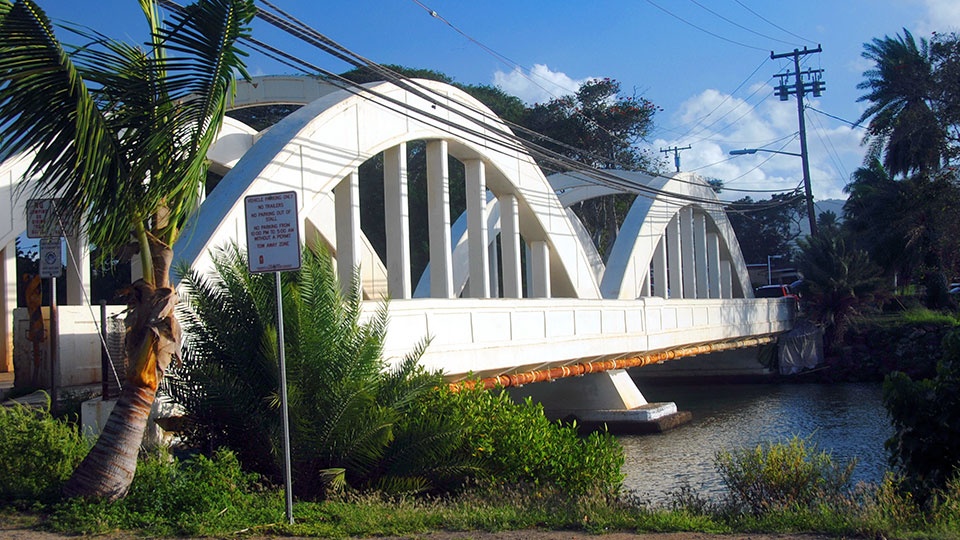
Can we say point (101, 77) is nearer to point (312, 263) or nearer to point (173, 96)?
point (173, 96)

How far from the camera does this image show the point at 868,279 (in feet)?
121

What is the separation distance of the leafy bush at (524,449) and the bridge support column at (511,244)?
11394 millimetres

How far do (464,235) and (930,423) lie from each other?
63.8 feet

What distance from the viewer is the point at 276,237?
7414 mm

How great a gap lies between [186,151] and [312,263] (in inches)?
88.3

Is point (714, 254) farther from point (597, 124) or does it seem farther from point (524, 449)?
point (524, 449)

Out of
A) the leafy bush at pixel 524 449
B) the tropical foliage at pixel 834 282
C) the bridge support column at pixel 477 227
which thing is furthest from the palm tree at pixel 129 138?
the tropical foliage at pixel 834 282

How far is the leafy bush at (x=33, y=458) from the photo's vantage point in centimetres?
777

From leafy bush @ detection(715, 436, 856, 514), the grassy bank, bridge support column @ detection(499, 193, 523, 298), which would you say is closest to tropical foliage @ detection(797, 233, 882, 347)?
bridge support column @ detection(499, 193, 523, 298)

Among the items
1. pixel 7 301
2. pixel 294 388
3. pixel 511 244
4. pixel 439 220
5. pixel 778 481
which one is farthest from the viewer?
pixel 511 244

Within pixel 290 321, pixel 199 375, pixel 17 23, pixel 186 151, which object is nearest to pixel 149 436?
pixel 199 375

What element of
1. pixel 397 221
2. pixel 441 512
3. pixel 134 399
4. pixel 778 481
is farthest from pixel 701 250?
pixel 134 399

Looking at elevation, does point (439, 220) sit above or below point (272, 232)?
above

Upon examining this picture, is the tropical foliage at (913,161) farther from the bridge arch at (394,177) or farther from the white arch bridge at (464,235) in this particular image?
the bridge arch at (394,177)
